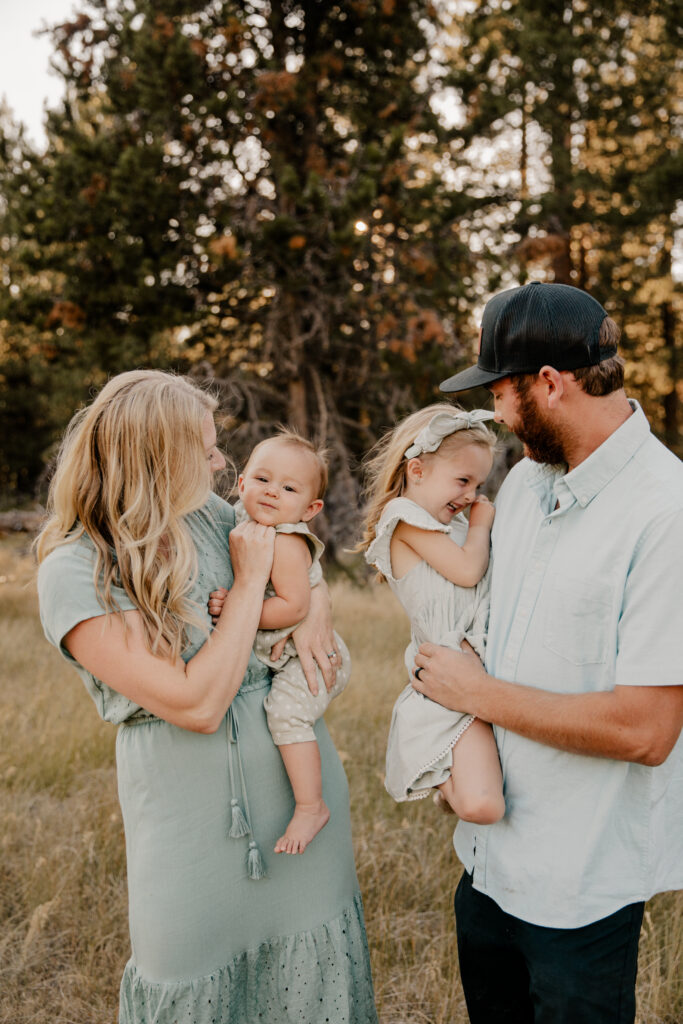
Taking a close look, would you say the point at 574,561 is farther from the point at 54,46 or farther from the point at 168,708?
the point at 54,46

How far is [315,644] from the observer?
7.36 feet

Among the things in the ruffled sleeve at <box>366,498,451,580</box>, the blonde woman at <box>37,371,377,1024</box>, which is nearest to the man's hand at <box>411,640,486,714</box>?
the ruffled sleeve at <box>366,498,451,580</box>

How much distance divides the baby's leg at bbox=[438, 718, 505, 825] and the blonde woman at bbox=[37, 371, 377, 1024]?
470mm

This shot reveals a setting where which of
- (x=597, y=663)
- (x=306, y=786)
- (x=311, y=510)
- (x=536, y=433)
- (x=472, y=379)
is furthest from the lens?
(x=311, y=510)

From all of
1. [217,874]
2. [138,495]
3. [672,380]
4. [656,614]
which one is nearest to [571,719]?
[656,614]

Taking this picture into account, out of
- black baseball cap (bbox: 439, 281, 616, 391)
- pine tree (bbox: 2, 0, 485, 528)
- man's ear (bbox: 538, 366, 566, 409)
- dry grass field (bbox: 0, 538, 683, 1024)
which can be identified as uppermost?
pine tree (bbox: 2, 0, 485, 528)

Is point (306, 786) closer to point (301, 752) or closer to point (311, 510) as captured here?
point (301, 752)

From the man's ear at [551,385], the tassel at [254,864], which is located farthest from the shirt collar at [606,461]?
the tassel at [254,864]

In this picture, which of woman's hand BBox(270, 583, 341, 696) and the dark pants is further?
woman's hand BBox(270, 583, 341, 696)

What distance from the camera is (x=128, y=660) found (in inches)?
70.7

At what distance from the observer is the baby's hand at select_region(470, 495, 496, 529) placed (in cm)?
227

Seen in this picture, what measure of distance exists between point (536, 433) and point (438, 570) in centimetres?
52

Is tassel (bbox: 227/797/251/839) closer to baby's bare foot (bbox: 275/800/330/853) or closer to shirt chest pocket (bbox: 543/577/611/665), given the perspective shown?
baby's bare foot (bbox: 275/800/330/853)

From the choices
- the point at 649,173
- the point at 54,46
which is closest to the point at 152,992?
the point at 54,46
